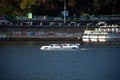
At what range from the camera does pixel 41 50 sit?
86.6m

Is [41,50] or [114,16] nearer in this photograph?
[41,50]

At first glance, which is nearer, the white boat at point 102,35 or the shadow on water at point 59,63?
the shadow on water at point 59,63

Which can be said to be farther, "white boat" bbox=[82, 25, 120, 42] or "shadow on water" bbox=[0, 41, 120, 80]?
"white boat" bbox=[82, 25, 120, 42]

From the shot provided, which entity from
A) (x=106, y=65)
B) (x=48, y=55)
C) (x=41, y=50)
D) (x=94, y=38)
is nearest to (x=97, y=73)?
(x=106, y=65)

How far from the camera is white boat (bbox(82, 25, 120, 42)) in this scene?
103 metres

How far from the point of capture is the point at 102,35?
104m

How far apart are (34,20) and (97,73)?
1869 inches

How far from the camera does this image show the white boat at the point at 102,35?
338 ft

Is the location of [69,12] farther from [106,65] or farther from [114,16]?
[106,65]

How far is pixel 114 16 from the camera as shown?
111625mm

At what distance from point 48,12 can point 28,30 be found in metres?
6.64

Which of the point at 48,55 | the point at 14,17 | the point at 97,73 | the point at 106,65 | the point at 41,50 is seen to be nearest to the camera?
the point at 97,73

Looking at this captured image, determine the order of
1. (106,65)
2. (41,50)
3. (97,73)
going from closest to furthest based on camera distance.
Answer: (97,73) < (106,65) < (41,50)

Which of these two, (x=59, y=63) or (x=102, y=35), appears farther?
(x=102, y=35)
